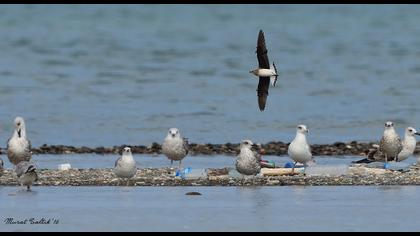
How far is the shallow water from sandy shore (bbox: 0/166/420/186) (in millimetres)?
492

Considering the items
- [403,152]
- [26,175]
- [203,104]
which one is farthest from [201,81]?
[26,175]

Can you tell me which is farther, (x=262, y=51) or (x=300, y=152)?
(x=300, y=152)

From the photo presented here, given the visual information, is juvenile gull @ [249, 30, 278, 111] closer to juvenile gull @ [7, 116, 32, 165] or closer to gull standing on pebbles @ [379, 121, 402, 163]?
gull standing on pebbles @ [379, 121, 402, 163]

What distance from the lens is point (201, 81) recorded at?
135 feet

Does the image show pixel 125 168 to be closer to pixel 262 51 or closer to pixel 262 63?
pixel 262 63

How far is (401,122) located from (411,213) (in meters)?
13.7

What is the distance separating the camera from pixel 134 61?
51.3 meters

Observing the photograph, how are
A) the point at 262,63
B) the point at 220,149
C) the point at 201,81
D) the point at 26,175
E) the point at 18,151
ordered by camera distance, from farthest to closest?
the point at 201,81
the point at 220,149
the point at 18,151
the point at 262,63
the point at 26,175

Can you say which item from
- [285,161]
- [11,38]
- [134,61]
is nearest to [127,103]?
[285,161]

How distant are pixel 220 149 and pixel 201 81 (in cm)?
1569

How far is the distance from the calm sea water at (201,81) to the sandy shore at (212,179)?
606 centimetres

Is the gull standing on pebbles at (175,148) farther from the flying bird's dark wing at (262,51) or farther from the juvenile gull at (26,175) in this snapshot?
the juvenile gull at (26,175)
